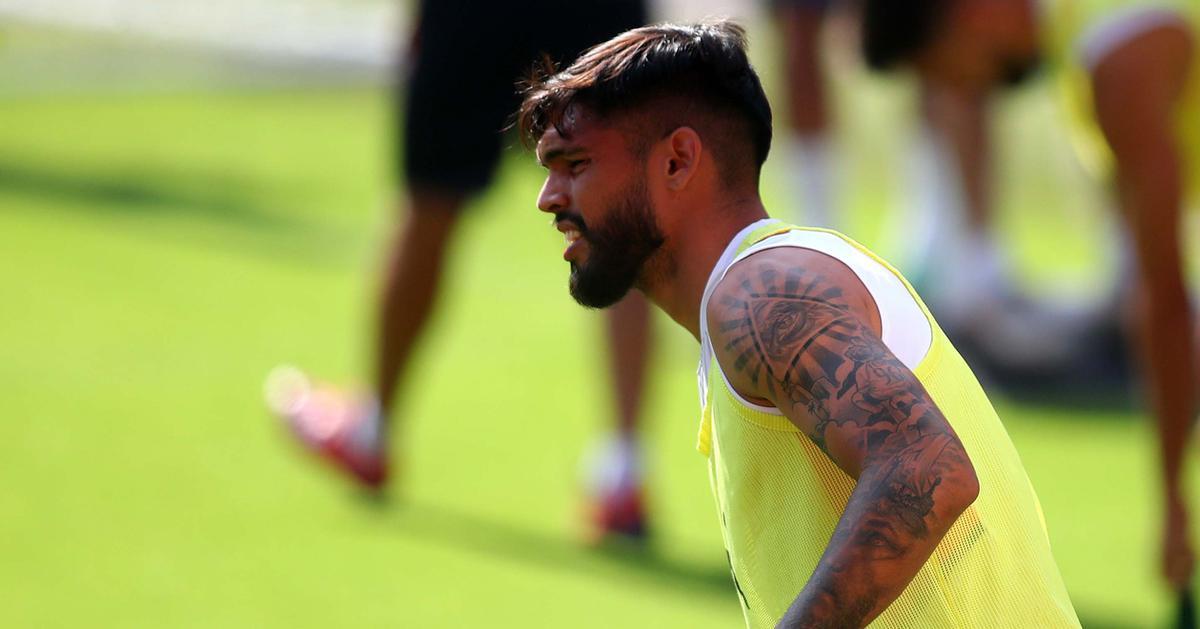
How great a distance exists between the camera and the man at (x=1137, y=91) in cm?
371

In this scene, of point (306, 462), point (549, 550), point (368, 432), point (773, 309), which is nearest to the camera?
point (773, 309)

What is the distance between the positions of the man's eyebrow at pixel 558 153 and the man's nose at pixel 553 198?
0.08 feet

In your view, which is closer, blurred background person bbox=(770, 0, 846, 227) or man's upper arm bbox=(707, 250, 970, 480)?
man's upper arm bbox=(707, 250, 970, 480)

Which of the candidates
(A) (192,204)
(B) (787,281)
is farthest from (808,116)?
(B) (787,281)

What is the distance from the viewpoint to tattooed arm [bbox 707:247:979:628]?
1975 mm

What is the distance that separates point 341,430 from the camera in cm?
528

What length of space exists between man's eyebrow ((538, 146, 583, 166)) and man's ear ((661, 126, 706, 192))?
4.6 inches

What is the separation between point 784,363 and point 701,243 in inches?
11.9

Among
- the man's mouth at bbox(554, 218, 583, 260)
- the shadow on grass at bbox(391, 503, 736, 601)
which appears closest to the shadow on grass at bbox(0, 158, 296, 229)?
the shadow on grass at bbox(391, 503, 736, 601)

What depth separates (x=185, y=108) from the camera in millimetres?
12625

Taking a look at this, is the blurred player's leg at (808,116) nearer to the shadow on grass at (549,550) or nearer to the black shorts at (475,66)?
the black shorts at (475,66)

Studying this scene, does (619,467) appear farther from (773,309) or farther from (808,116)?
(773,309)

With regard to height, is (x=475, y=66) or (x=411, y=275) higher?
(x=475, y=66)

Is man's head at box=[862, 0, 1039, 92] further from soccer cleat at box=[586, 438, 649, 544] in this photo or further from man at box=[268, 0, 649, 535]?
soccer cleat at box=[586, 438, 649, 544]
